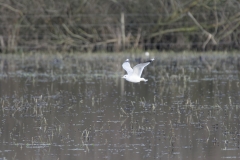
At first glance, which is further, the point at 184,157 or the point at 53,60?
the point at 53,60

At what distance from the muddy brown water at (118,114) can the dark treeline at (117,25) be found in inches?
221

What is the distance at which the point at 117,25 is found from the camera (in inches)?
864

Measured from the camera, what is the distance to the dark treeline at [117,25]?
→ 21.5 m

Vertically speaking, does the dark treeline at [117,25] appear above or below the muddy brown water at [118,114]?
above

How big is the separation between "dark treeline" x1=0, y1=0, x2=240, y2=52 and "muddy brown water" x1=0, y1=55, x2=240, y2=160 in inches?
221

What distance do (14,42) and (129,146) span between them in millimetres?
14999

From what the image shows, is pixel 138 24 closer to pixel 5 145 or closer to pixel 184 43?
pixel 184 43

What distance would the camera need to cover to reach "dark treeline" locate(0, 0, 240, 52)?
21.5 metres

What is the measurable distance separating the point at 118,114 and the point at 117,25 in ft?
42.1

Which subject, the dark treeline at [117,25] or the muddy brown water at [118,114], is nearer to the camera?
the muddy brown water at [118,114]

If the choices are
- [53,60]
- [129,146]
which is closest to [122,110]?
[129,146]

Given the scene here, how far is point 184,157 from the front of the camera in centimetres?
655

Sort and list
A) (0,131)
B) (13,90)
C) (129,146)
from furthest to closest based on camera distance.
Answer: (13,90) → (0,131) → (129,146)

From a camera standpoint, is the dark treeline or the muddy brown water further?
the dark treeline
